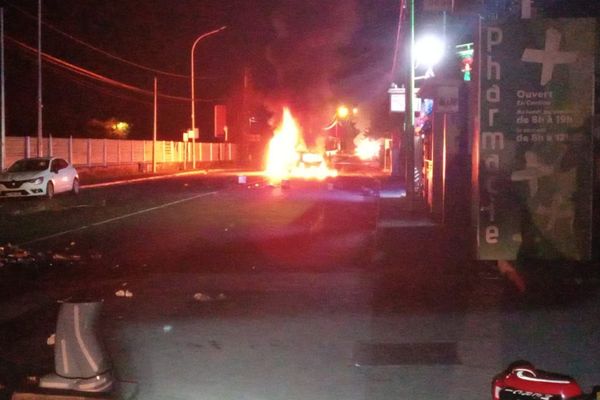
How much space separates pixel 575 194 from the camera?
12.4 meters

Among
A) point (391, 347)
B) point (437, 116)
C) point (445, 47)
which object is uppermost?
point (445, 47)

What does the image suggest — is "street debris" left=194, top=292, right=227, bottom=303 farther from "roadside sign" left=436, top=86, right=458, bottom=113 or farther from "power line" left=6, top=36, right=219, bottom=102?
"power line" left=6, top=36, right=219, bottom=102

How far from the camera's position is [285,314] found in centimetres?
1046

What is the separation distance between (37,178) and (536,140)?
21870mm

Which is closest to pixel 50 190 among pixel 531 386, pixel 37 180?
pixel 37 180

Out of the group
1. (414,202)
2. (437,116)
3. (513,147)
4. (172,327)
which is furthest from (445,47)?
(172,327)

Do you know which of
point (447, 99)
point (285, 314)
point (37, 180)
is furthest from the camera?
point (37, 180)

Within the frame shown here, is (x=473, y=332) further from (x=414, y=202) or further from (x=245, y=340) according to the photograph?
(x=414, y=202)

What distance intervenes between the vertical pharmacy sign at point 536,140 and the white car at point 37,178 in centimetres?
2118

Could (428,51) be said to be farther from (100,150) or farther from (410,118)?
(100,150)

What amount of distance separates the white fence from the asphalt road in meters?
25.4

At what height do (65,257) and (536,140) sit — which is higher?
(536,140)

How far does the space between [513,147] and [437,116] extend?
9.97 metres

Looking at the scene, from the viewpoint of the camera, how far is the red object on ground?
4.67 m
